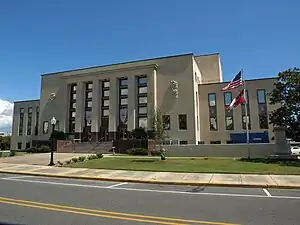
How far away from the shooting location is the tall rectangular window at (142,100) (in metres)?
47.7

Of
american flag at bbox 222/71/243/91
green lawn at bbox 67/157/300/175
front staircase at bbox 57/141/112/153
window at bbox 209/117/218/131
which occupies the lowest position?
green lawn at bbox 67/157/300/175

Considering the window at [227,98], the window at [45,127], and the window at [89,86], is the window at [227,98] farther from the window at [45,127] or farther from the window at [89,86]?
the window at [45,127]

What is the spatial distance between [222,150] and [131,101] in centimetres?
2027

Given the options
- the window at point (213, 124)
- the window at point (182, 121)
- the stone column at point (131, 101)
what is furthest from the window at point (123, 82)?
the window at point (213, 124)

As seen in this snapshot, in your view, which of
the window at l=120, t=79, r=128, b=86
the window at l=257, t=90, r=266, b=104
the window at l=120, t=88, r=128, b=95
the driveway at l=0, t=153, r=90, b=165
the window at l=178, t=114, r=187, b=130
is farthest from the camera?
the window at l=120, t=79, r=128, b=86

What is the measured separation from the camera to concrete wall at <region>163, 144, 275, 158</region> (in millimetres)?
29994

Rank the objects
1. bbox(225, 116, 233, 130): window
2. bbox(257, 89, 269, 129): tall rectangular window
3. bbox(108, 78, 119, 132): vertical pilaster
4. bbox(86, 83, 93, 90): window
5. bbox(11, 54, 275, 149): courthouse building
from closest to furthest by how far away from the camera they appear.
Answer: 1. bbox(11, 54, 275, 149): courthouse building
2. bbox(257, 89, 269, 129): tall rectangular window
3. bbox(225, 116, 233, 130): window
4. bbox(108, 78, 119, 132): vertical pilaster
5. bbox(86, 83, 93, 90): window

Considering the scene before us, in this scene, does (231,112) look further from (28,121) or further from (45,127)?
(28,121)

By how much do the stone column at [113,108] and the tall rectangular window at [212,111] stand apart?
1625cm

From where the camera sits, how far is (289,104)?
26938mm

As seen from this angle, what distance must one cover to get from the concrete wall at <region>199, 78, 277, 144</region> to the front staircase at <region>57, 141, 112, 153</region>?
56.3 ft

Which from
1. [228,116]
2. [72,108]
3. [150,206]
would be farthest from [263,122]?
[150,206]

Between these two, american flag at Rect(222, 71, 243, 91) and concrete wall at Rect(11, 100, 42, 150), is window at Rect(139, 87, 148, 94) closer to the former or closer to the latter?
american flag at Rect(222, 71, 243, 91)

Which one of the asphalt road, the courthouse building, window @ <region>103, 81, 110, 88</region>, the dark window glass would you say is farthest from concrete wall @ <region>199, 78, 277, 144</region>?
the asphalt road
